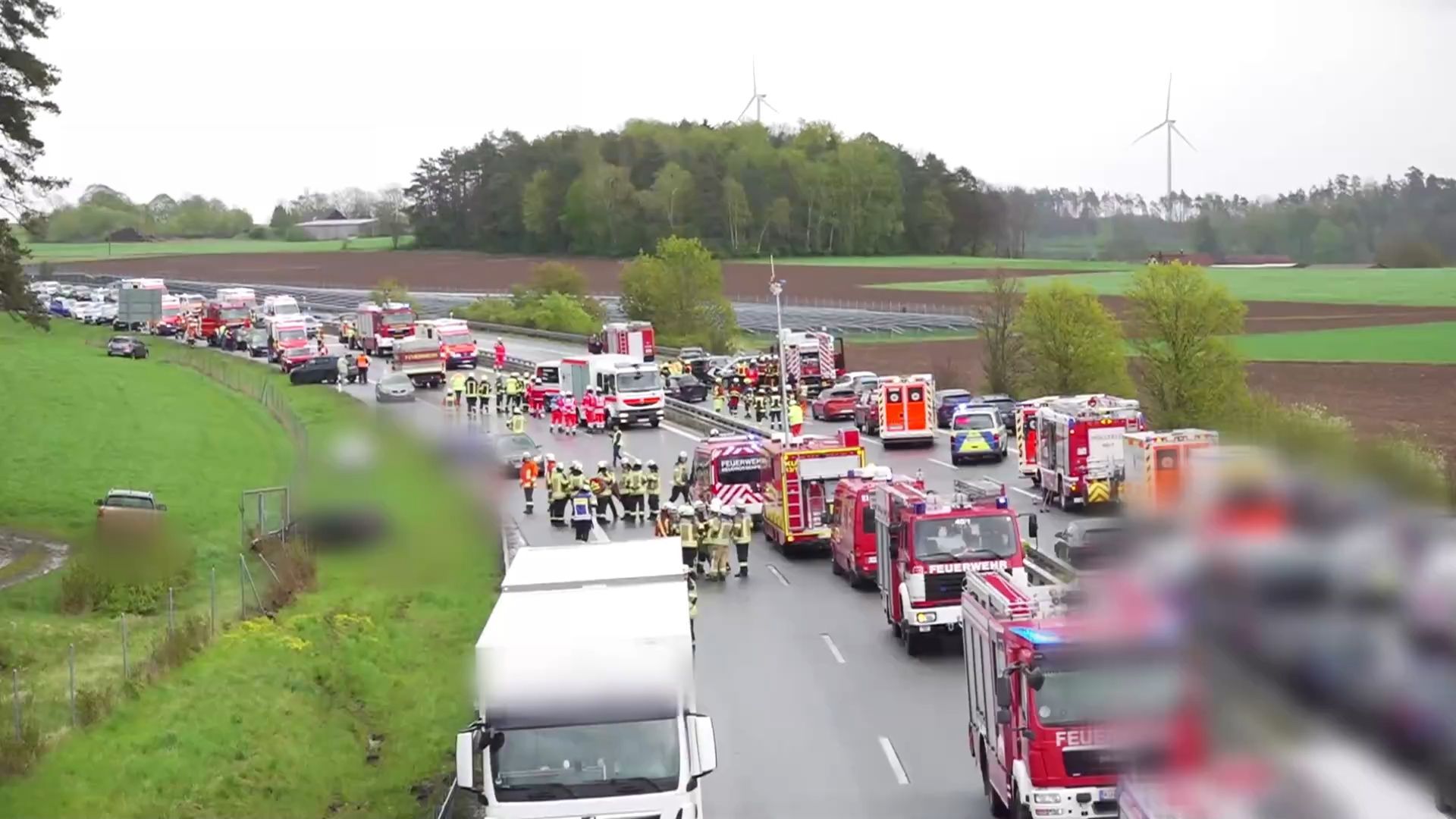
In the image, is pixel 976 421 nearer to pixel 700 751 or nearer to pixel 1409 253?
pixel 1409 253

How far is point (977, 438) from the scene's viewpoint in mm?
52062

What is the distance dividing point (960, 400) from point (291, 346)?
112 feet

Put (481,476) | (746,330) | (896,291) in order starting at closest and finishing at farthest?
(481,476) < (746,330) < (896,291)

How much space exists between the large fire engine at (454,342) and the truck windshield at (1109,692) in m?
66.4

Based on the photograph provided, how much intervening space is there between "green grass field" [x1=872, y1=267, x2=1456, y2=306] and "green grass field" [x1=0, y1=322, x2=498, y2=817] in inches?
2217

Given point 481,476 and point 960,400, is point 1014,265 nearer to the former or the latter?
point 960,400

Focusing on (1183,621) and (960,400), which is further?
(960,400)

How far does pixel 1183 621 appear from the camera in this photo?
12.5 metres

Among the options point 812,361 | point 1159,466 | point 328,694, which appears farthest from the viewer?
point 812,361

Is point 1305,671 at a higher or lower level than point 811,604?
higher

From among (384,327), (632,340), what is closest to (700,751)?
(632,340)

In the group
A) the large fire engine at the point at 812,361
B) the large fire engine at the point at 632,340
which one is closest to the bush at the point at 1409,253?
the large fire engine at the point at 812,361

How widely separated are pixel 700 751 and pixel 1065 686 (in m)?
3.10

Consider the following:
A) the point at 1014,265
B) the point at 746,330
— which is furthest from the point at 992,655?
the point at 1014,265
